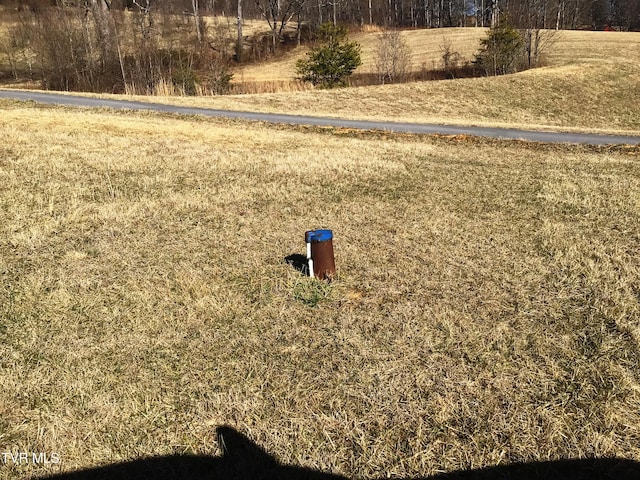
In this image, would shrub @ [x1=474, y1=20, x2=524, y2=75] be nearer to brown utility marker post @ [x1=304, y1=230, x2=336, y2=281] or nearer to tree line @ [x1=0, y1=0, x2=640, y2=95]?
tree line @ [x1=0, y1=0, x2=640, y2=95]

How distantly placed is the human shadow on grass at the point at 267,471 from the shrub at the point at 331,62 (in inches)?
1312

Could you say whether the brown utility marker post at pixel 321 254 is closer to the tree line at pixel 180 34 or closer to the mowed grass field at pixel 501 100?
the mowed grass field at pixel 501 100

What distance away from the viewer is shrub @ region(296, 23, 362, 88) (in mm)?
33969

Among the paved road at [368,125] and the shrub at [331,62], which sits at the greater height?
the shrub at [331,62]

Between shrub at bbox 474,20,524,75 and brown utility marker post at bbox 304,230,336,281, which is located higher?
shrub at bbox 474,20,524,75

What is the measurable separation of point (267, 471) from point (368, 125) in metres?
16.5

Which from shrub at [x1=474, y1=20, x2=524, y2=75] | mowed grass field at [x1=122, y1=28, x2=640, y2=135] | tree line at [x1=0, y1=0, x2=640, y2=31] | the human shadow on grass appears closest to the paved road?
mowed grass field at [x1=122, y1=28, x2=640, y2=135]

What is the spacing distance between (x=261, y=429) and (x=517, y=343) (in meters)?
2.06

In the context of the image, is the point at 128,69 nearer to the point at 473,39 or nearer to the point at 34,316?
the point at 34,316

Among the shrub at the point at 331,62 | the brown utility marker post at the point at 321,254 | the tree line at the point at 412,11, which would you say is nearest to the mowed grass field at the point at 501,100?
the shrub at the point at 331,62

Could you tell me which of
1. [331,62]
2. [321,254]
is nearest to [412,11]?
[331,62]

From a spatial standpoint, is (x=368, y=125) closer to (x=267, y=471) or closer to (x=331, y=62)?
(x=267, y=471)

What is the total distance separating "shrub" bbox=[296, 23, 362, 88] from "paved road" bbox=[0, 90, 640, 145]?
15383 mm

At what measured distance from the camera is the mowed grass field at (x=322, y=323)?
8.89 feet
